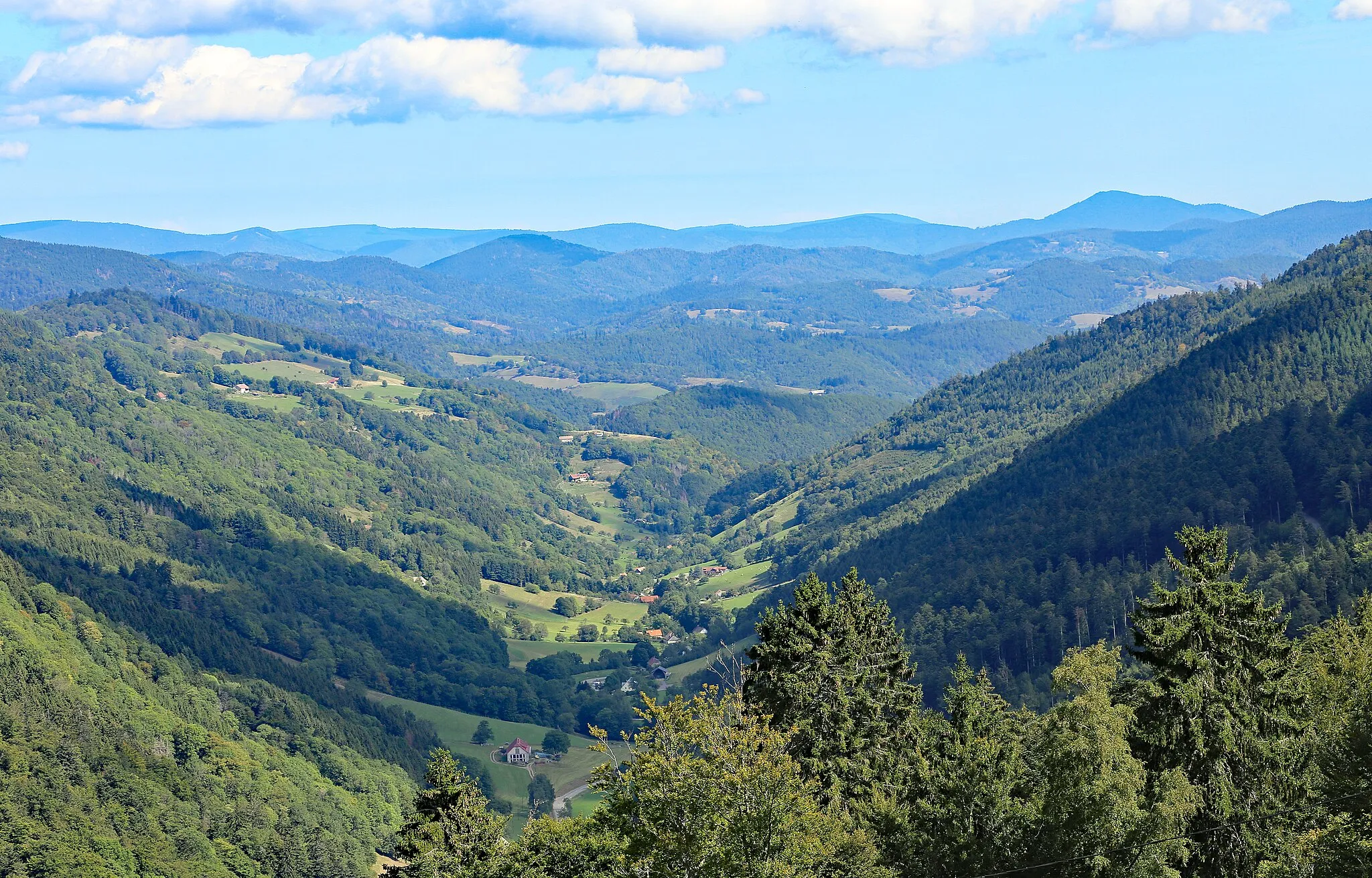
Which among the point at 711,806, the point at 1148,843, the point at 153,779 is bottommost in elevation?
the point at 153,779

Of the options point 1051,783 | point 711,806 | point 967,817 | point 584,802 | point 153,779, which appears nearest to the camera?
point 711,806

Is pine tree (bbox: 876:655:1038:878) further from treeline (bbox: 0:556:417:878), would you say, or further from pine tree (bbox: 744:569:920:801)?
treeline (bbox: 0:556:417:878)

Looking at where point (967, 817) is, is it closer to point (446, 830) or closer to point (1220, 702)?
point (1220, 702)

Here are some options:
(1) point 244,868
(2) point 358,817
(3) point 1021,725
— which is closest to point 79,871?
(1) point 244,868

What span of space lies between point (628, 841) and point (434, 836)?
13703 mm

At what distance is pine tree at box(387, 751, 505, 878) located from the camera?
49.2m

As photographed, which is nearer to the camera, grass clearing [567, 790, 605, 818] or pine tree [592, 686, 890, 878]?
pine tree [592, 686, 890, 878]

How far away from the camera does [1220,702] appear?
1580 inches

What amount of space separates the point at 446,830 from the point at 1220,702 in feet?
97.6

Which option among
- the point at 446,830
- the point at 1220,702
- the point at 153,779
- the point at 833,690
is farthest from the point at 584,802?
the point at 1220,702

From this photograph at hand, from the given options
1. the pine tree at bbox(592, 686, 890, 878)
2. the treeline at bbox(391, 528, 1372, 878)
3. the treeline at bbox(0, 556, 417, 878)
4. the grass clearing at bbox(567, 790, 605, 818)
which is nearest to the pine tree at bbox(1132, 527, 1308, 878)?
the treeline at bbox(391, 528, 1372, 878)

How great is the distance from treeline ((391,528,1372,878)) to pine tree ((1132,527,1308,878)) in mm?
67

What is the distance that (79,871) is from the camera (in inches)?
4653

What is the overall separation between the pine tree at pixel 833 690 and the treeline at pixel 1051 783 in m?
0.17
